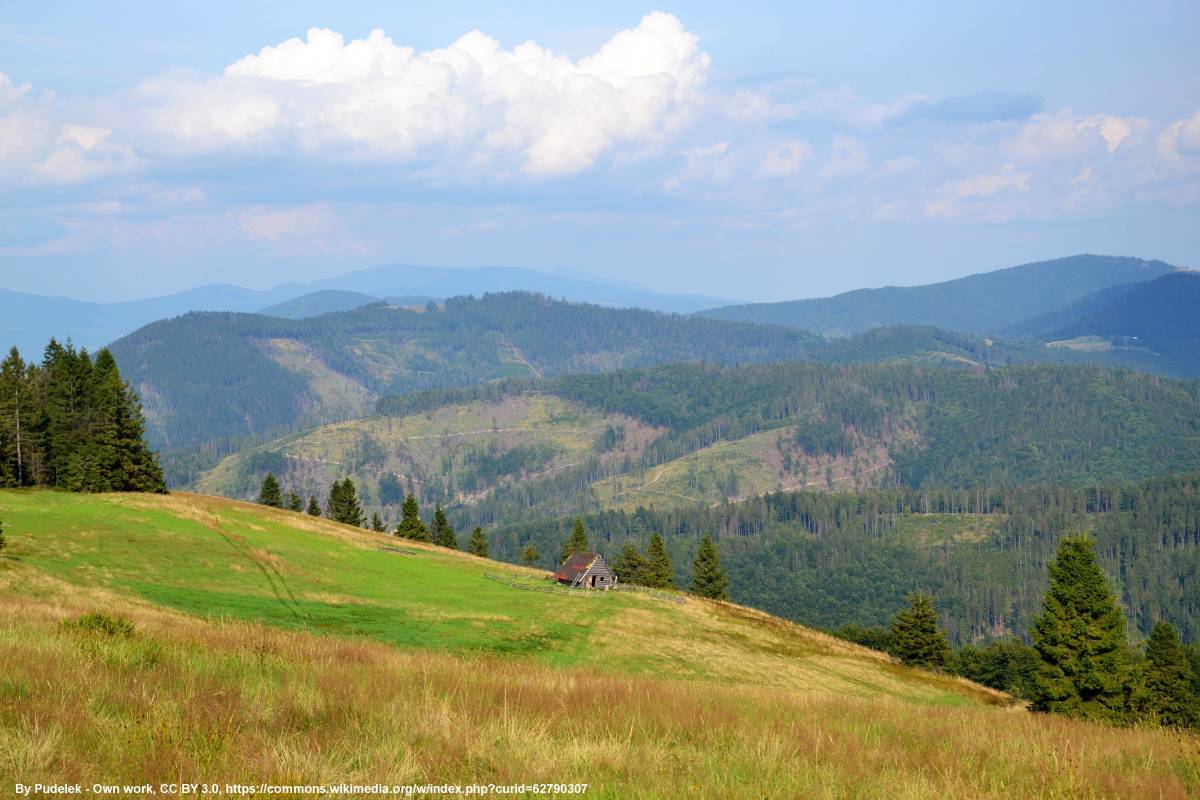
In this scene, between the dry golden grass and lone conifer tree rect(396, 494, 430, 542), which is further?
lone conifer tree rect(396, 494, 430, 542)

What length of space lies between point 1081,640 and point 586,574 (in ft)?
119

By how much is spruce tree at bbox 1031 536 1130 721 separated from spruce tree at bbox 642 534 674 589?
53968mm

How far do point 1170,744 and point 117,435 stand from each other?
7056 centimetres

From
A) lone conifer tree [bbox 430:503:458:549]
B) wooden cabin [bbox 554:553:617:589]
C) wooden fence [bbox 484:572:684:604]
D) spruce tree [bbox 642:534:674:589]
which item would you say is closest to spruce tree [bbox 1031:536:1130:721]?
wooden fence [bbox 484:572:684:604]

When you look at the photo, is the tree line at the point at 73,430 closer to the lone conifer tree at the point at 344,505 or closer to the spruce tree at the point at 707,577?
the lone conifer tree at the point at 344,505

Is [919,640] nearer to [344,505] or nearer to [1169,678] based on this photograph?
[1169,678]

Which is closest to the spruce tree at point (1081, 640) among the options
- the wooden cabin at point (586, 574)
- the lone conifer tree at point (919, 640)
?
the lone conifer tree at point (919, 640)

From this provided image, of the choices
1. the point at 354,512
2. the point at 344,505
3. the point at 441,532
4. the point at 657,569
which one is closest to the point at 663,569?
the point at 657,569

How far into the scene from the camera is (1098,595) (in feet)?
132

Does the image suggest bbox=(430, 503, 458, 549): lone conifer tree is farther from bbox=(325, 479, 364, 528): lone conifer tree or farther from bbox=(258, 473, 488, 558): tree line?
bbox=(325, 479, 364, 528): lone conifer tree

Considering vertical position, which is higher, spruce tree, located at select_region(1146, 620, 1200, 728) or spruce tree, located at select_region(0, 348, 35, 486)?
spruce tree, located at select_region(0, 348, 35, 486)

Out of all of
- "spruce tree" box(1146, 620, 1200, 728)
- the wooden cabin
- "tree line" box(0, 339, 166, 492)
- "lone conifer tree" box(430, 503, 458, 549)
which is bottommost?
"spruce tree" box(1146, 620, 1200, 728)

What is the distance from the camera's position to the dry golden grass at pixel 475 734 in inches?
267

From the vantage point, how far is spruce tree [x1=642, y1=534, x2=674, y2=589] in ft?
304
